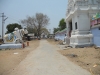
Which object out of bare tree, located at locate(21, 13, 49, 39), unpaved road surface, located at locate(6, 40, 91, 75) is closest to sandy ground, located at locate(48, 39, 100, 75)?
unpaved road surface, located at locate(6, 40, 91, 75)

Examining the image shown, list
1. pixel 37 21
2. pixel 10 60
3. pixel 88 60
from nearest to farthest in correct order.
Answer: pixel 88 60
pixel 10 60
pixel 37 21

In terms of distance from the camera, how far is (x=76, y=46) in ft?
49.1

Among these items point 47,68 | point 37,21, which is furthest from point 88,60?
point 37,21

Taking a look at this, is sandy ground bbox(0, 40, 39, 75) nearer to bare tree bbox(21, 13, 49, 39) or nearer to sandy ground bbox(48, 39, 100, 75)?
sandy ground bbox(48, 39, 100, 75)

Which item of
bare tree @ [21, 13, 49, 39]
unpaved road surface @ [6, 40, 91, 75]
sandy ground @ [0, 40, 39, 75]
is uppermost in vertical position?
bare tree @ [21, 13, 49, 39]

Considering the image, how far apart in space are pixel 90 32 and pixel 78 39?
178 cm

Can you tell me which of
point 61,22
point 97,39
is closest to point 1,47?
point 97,39

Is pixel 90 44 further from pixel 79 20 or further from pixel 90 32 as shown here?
pixel 79 20

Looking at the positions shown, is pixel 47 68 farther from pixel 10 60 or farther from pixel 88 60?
pixel 10 60

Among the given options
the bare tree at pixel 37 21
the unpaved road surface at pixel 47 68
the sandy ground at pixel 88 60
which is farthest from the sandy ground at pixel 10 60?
the bare tree at pixel 37 21

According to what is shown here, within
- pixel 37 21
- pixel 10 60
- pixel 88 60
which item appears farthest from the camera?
pixel 37 21

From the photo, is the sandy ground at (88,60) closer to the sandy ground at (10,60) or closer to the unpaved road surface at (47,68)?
the unpaved road surface at (47,68)

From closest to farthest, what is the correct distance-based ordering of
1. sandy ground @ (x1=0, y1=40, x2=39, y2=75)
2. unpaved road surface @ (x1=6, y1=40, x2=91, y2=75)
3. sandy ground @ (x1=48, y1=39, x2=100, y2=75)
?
1. unpaved road surface @ (x1=6, y1=40, x2=91, y2=75)
2. sandy ground @ (x1=48, y1=39, x2=100, y2=75)
3. sandy ground @ (x1=0, y1=40, x2=39, y2=75)

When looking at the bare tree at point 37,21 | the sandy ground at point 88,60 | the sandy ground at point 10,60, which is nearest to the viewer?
the sandy ground at point 88,60
